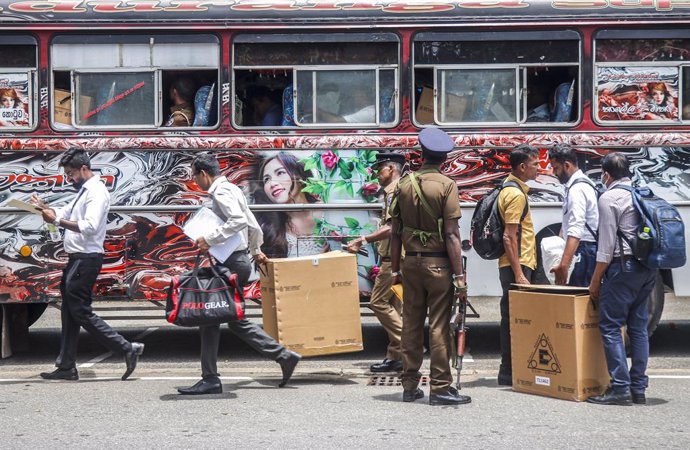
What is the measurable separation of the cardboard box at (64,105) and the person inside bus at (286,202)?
5.58 feet

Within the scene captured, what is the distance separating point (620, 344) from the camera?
7.82 m

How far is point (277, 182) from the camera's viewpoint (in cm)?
1002

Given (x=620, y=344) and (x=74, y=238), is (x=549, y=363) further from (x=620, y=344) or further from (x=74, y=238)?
(x=74, y=238)

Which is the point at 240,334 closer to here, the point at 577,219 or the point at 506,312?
the point at 506,312

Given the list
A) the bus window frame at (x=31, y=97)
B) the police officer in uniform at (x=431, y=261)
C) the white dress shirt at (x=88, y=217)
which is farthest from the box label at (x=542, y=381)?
the bus window frame at (x=31, y=97)

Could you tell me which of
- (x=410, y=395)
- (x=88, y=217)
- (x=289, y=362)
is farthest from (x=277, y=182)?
(x=410, y=395)

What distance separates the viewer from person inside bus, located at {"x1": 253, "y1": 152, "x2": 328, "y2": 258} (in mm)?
10008

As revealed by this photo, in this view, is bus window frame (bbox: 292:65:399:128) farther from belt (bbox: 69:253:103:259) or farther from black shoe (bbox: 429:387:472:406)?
black shoe (bbox: 429:387:472:406)

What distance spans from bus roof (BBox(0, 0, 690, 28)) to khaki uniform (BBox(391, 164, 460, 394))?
8.39ft

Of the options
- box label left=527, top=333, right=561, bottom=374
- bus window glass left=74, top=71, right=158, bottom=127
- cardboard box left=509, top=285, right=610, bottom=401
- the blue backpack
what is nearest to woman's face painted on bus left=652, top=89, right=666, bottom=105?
the blue backpack

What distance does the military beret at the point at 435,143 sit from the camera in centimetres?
787

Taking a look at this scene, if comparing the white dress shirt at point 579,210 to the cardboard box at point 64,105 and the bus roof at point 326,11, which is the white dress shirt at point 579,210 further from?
the cardboard box at point 64,105

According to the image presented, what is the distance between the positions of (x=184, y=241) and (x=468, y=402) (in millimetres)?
3325

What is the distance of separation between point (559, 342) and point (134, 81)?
4594mm
